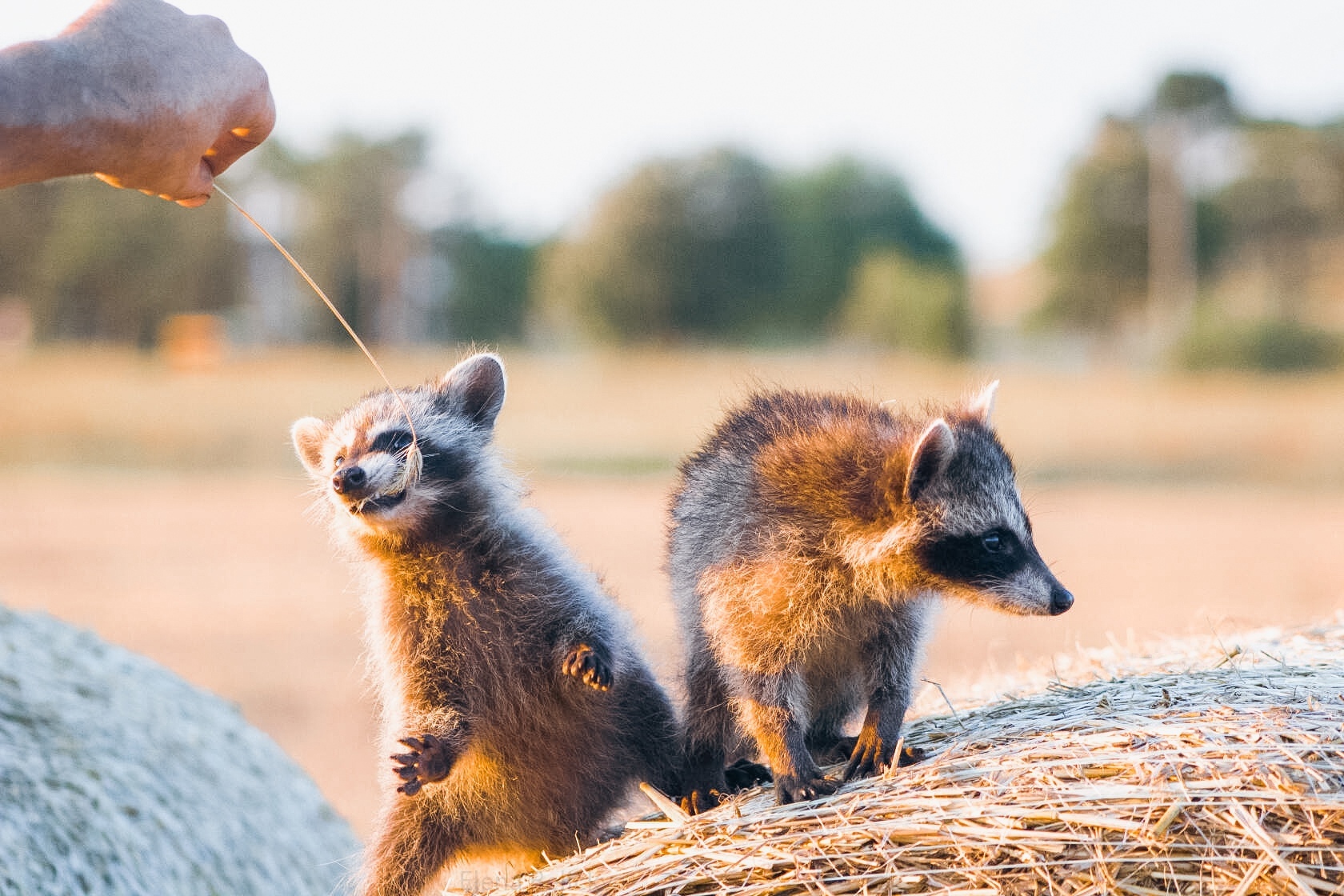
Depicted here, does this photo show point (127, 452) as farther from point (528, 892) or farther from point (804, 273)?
point (528, 892)

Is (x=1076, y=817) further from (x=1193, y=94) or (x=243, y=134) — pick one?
(x=1193, y=94)

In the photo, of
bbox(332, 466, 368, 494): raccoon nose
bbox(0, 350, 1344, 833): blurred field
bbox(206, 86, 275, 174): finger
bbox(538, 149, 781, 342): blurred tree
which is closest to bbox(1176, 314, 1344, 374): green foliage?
bbox(0, 350, 1344, 833): blurred field

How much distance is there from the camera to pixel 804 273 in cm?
4400

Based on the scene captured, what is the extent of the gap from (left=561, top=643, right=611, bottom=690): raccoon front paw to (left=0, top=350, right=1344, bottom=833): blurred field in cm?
107

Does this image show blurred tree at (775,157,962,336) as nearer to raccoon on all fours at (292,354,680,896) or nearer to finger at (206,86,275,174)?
raccoon on all fours at (292,354,680,896)

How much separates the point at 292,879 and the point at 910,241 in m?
46.6

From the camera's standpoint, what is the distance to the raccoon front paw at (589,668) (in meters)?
4.16

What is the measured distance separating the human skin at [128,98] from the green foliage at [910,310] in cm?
3461

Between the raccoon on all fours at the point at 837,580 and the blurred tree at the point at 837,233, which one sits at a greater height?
the blurred tree at the point at 837,233

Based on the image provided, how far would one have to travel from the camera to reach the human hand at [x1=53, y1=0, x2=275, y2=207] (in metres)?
3.12

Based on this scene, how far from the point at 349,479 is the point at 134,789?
5.56ft

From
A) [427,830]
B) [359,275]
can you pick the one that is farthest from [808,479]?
[359,275]

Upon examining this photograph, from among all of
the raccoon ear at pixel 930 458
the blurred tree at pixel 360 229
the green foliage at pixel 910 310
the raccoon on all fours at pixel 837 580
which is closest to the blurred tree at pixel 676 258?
the green foliage at pixel 910 310

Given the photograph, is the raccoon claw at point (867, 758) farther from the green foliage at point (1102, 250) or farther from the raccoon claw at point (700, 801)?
the green foliage at point (1102, 250)
